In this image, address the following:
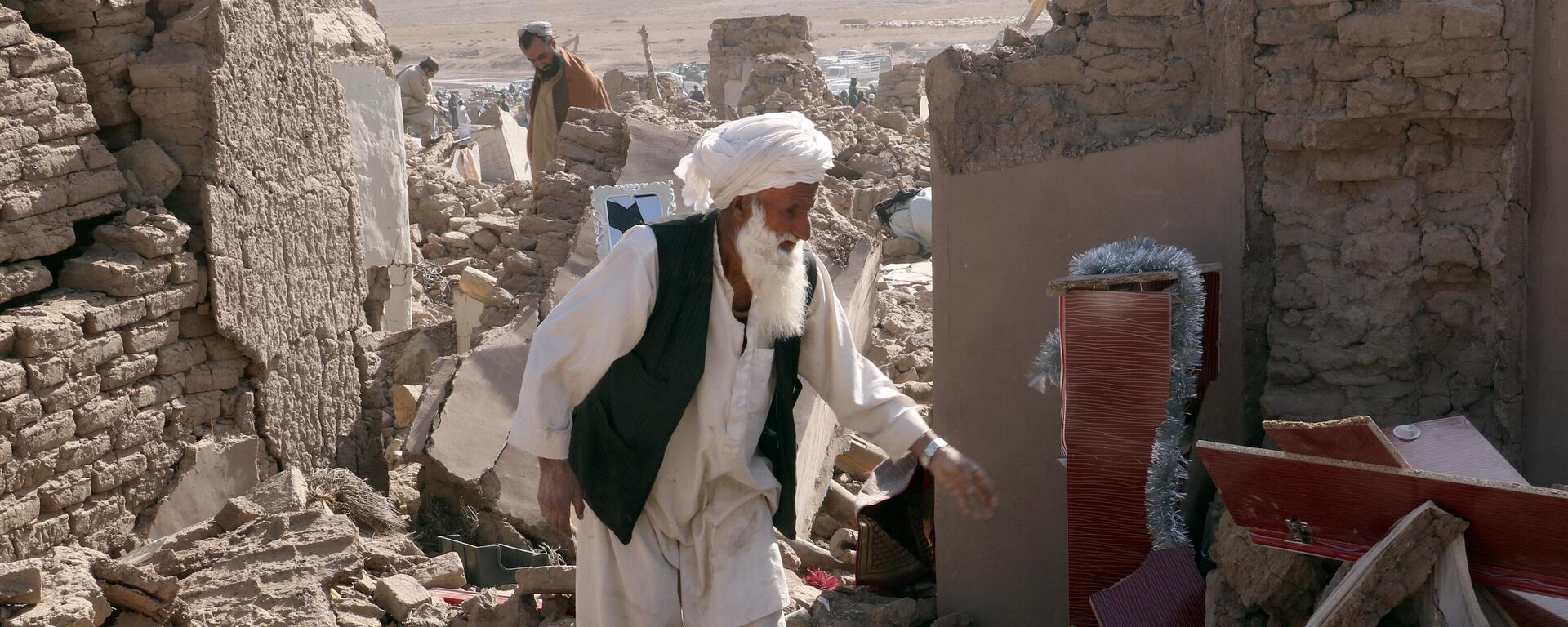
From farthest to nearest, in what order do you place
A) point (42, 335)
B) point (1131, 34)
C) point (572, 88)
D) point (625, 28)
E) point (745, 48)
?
point (625, 28) → point (745, 48) → point (572, 88) → point (42, 335) → point (1131, 34)

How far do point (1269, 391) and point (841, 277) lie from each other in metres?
2.60

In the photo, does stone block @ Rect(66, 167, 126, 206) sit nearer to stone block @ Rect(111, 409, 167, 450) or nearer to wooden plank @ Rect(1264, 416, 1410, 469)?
stone block @ Rect(111, 409, 167, 450)

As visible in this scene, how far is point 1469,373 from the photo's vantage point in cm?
347

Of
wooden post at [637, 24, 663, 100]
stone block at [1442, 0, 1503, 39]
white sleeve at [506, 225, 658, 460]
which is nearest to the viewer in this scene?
white sleeve at [506, 225, 658, 460]

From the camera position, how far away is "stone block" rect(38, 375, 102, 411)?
462 centimetres

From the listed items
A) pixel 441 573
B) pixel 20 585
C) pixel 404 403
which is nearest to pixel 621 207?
pixel 404 403

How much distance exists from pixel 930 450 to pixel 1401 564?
1.05 meters

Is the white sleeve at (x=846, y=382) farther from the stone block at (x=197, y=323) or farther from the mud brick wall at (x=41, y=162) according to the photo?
the stone block at (x=197, y=323)

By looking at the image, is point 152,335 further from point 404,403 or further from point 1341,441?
point 1341,441

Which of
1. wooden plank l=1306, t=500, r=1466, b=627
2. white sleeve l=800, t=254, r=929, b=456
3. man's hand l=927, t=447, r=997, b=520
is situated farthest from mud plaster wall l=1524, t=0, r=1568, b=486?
white sleeve l=800, t=254, r=929, b=456

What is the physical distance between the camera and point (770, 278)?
2.98 metres

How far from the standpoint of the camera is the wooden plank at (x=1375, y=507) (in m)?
2.23

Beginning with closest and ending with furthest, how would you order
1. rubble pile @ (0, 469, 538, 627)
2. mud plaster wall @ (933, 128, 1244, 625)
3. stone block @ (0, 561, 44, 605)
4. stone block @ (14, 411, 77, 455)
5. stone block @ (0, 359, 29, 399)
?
1. mud plaster wall @ (933, 128, 1244, 625)
2. stone block @ (0, 561, 44, 605)
3. rubble pile @ (0, 469, 538, 627)
4. stone block @ (0, 359, 29, 399)
5. stone block @ (14, 411, 77, 455)

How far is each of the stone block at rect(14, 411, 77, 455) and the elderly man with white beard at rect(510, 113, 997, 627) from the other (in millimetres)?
2492
